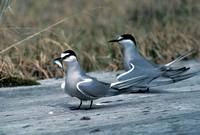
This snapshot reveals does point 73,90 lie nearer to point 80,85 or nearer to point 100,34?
point 80,85

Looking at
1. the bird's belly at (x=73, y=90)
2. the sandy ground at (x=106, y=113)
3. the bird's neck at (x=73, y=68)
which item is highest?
the bird's neck at (x=73, y=68)

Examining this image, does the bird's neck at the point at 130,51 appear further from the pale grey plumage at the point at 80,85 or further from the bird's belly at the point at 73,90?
the bird's belly at the point at 73,90

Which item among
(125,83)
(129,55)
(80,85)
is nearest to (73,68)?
(80,85)

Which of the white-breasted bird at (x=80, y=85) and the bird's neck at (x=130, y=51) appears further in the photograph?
the bird's neck at (x=130, y=51)

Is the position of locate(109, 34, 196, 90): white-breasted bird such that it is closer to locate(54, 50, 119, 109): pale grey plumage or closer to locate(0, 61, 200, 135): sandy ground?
locate(0, 61, 200, 135): sandy ground

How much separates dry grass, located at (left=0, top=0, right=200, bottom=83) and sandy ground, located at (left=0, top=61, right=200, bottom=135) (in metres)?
1.22

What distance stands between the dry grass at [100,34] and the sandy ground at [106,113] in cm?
122

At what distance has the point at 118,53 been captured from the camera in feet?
29.7

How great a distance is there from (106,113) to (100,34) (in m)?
5.32

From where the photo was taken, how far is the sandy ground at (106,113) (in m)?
4.63

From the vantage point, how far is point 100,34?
10.6m

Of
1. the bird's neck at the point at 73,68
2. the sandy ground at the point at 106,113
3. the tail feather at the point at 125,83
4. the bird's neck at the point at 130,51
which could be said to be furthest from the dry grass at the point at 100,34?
the bird's neck at the point at 73,68

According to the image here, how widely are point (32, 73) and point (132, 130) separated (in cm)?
403

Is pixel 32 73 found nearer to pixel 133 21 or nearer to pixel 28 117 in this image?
pixel 28 117
